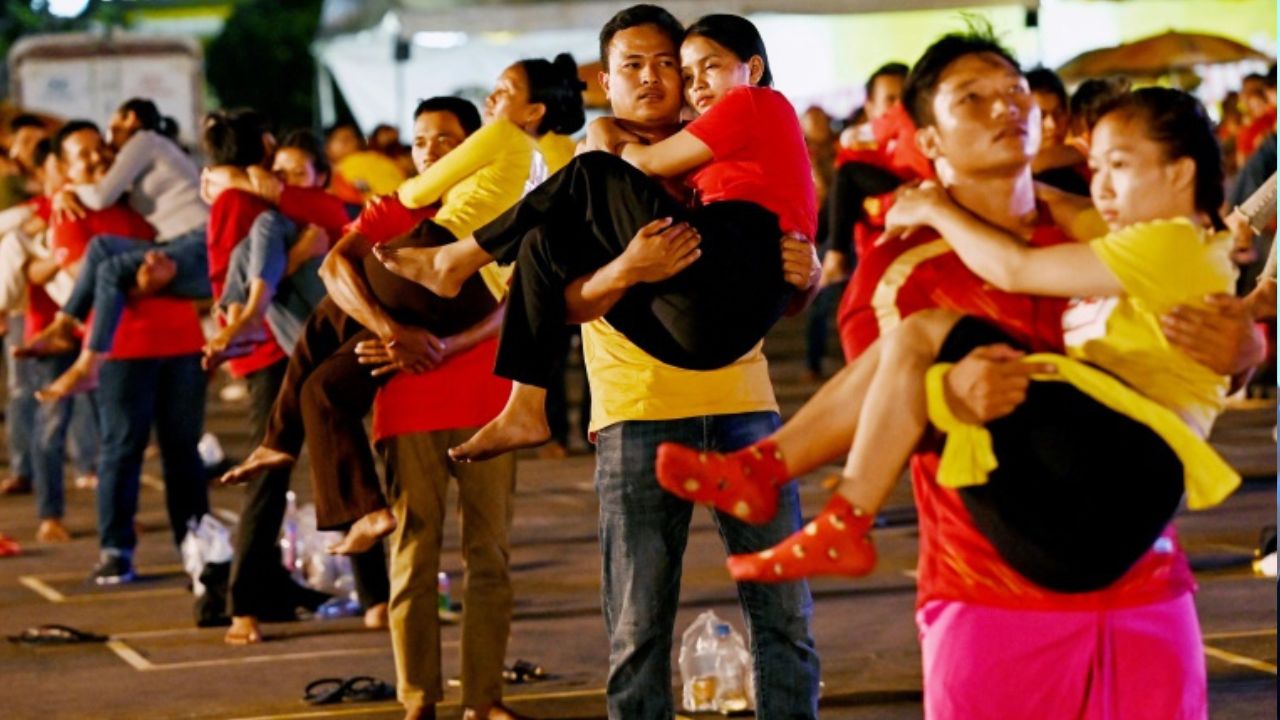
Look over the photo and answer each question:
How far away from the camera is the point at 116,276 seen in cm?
1109

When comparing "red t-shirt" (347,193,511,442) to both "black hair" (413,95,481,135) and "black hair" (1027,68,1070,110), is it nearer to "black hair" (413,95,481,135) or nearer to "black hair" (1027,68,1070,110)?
"black hair" (413,95,481,135)

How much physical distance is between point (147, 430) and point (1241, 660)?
5.30 meters

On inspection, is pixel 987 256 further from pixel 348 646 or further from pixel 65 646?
pixel 65 646

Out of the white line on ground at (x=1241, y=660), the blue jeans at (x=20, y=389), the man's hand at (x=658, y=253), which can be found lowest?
the white line on ground at (x=1241, y=660)

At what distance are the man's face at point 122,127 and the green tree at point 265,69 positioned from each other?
32148 millimetres

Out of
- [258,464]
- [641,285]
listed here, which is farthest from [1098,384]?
[258,464]

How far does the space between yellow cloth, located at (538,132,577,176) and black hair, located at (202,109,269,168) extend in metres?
3.03

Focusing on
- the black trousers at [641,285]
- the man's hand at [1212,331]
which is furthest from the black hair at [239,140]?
the man's hand at [1212,331]

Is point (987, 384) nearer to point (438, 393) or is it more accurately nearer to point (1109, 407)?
point (1109, 407)

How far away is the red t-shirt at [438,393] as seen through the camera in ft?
25.2

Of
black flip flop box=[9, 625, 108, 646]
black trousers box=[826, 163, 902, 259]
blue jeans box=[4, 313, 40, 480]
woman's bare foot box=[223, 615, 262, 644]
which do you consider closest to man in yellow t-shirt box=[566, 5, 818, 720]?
woman's bare foot box=[223, 615, 262, 644]

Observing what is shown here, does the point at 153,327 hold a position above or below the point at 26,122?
below

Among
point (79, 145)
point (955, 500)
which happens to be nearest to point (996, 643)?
point (955, 500)

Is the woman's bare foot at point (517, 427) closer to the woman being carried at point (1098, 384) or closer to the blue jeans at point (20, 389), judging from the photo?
the woman being carried at point (1098, 384)
